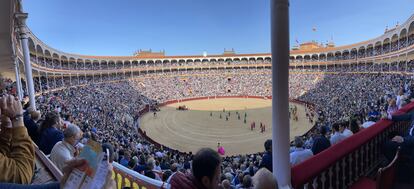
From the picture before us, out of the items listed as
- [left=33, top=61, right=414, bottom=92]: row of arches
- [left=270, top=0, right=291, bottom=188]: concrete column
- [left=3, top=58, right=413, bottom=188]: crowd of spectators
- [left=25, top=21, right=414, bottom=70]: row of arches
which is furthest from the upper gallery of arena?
[left=270, top=0, right=291, bottom=188]: concrete column

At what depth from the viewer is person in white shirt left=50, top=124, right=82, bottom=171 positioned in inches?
139

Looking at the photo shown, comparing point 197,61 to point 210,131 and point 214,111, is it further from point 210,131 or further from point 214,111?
point 210,131

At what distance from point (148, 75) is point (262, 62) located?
31.1m

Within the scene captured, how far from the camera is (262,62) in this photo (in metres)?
73.8

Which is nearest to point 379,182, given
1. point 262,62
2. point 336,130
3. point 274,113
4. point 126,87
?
point 274,113

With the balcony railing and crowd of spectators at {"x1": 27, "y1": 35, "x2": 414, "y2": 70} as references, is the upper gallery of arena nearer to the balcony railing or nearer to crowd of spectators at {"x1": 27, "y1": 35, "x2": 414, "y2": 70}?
crowd of spectators at {"x1": 27, "y1": 35, "x2": 414, "y2": 70}

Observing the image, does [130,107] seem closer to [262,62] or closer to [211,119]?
[211,119]

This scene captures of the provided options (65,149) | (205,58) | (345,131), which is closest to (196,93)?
(205,58)

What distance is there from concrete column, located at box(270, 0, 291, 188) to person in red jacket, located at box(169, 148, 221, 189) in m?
1.11

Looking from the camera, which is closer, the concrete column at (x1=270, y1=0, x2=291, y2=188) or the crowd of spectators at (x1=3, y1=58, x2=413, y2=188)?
the concrete column at (x1=270, y1=0, x2=291, y2=188)

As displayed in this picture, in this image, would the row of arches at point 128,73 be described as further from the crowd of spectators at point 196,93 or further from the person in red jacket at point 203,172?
the person in red jacket at point 203,172

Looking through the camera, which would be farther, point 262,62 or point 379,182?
point 262,62

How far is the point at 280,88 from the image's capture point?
291cm

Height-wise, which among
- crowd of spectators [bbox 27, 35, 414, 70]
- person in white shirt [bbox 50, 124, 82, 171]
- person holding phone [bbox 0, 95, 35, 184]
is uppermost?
crowd of spectators [bbox 27, 35, 414, 70]
